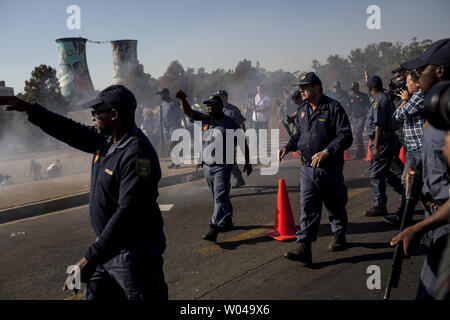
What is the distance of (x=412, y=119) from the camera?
5.10 metres

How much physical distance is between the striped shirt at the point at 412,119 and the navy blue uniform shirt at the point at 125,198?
3526mm

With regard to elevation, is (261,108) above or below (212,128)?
above

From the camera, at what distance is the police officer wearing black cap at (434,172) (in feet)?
7.68

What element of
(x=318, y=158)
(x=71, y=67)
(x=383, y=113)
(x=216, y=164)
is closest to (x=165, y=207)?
(x=216, y=164)

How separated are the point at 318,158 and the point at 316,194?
44 cm

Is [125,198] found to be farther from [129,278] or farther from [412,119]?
[412,119]

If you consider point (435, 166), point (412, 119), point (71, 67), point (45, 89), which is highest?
point (71, 67)

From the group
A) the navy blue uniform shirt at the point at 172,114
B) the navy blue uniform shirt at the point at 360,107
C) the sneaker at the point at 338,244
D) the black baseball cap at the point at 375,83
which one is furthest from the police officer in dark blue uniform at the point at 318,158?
the navy blue uniform shirt at the point at 360,107

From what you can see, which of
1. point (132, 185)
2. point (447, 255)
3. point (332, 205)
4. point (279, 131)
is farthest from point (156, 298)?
point (279, 131)

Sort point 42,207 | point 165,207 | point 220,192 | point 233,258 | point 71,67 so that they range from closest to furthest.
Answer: point 233,258, point 220,192, point 165,207, point 42,207, point 71,67

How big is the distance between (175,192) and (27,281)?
4438mm

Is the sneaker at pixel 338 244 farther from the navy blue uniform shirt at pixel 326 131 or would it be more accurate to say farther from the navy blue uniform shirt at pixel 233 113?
the navy blue uniform shirt at pixel 233 113

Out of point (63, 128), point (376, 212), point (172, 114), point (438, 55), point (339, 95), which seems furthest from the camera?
point (339, 95)

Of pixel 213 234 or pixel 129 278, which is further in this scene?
pixel 213 234
